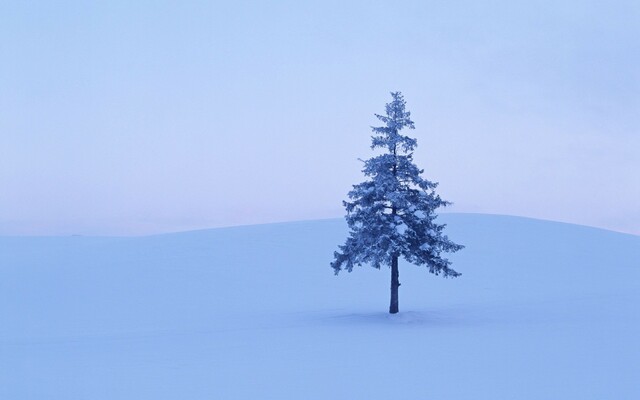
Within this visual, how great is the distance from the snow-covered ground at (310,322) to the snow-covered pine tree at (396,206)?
285cm

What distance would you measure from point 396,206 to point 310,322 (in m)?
6.09

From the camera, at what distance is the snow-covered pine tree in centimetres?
2442

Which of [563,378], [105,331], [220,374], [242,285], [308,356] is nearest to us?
[563,378]

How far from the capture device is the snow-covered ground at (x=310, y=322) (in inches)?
542

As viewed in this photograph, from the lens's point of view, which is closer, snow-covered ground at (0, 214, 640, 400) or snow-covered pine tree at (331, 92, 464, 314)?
snow-covered ground at (0, 214, 640, 400)

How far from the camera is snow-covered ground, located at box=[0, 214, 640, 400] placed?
13.8m

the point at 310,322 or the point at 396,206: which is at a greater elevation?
the point at 396,206

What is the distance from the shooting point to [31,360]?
687 inches

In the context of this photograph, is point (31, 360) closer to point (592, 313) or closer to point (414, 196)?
point (414, 196)

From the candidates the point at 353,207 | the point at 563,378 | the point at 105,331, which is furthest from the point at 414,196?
the point at 105,331

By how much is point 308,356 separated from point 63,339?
1068cm

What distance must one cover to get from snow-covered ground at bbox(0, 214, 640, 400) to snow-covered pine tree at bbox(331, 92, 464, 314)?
285cm

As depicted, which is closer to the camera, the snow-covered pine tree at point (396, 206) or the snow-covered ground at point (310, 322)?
the snow-covered ground at point (310, 322)

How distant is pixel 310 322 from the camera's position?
2441 centimetres
